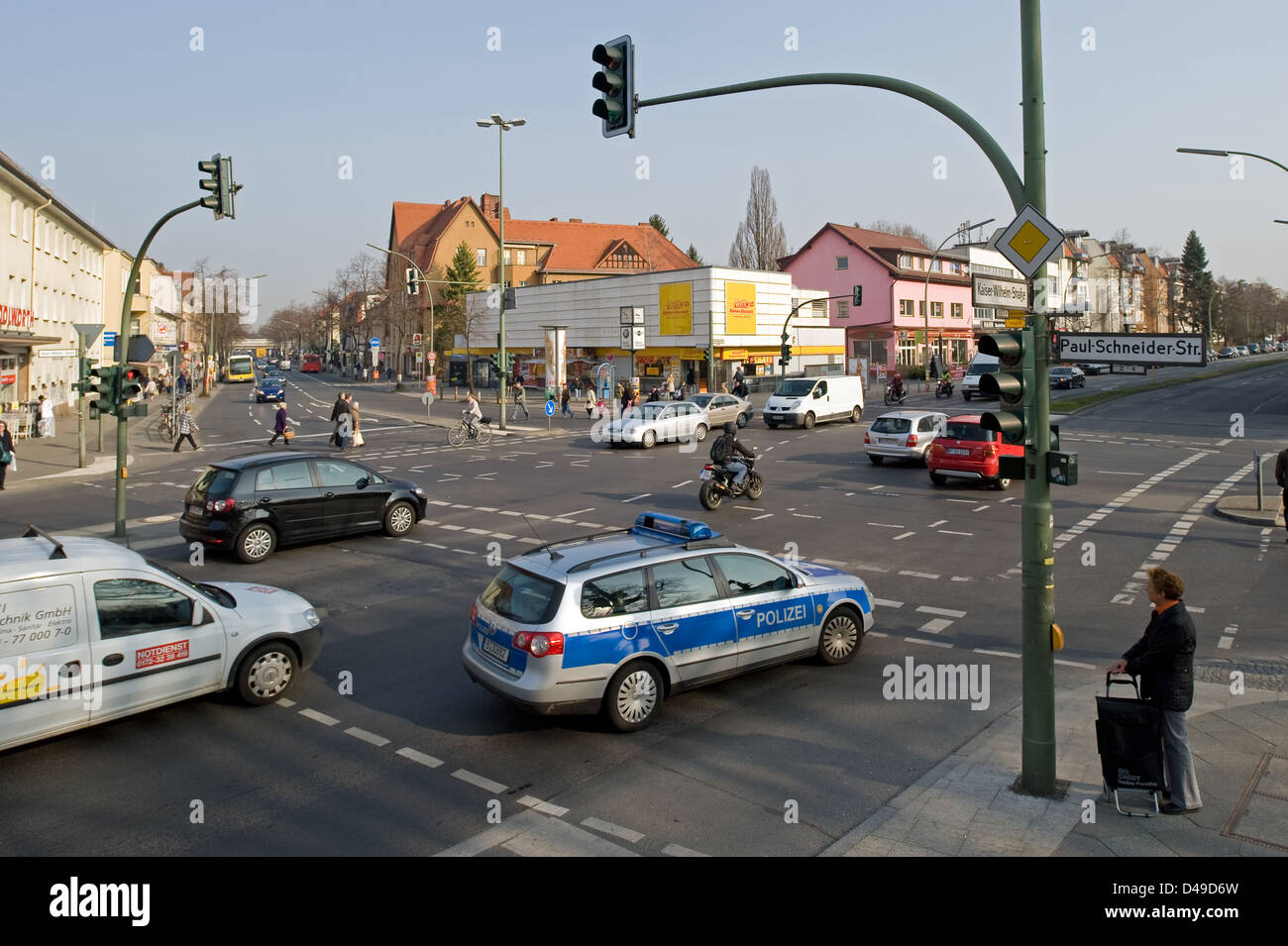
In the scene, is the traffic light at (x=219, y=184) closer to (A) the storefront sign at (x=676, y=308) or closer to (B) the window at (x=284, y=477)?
(B) the window at (x=284, y=477)

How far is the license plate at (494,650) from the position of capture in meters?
7.65

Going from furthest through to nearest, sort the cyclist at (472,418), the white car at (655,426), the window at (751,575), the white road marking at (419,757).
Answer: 1. the cyclist at (472,418)
2. the white car at (655,426)
3. the window at (751,575)
4. the white road marking at (419,757)

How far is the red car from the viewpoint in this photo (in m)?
20.2

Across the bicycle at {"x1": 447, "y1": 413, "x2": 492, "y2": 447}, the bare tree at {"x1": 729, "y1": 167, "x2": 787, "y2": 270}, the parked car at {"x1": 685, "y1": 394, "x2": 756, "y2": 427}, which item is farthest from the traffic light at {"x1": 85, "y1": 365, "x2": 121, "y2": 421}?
the bare tree at {"x1": 729, "y1": 167, "x2": 787, "y2": 270}

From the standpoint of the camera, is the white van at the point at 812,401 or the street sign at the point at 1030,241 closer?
the street sign at the point at 1030,241

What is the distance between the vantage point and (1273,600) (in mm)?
11516

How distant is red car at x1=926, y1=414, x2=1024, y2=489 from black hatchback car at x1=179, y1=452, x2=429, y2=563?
1149 cm

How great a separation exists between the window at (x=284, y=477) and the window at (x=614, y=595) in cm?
862

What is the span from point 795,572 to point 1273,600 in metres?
6.69

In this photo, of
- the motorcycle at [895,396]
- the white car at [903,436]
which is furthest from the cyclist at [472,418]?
the motorcycle at [895,396]

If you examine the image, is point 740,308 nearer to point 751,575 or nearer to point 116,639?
point 751,575

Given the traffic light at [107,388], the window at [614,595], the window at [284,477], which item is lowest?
the window at [614,595]

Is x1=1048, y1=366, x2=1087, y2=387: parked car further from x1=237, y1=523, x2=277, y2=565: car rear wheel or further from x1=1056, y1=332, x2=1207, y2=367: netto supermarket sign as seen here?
x1=1056, y1=332, x2=1207, y2=367: netto supermarket sign
